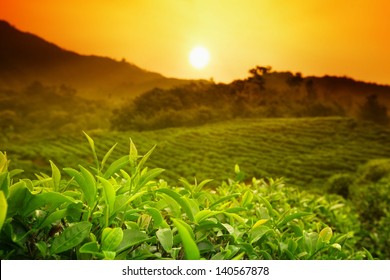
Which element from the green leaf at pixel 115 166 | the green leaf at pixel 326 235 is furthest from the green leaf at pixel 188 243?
the green leaf at pixel 326 235

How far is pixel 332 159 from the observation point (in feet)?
30.3

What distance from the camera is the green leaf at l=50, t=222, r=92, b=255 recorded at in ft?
2.64

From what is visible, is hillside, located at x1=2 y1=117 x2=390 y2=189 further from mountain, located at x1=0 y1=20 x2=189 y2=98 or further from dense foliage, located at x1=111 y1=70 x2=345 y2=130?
mountain, located at x1=0 y1=20 x2=189 y2=98

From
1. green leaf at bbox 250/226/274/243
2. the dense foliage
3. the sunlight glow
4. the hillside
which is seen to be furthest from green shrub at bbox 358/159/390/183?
green leaf at bbox 250/226/274/243

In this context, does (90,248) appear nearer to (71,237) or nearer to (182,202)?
(71,237)

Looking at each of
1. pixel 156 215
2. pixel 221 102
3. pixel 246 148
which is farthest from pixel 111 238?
pixel 246 148

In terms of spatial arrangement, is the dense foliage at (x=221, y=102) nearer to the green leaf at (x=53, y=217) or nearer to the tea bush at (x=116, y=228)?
the tea bush at (x=116, y=228)

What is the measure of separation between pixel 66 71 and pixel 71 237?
7838 millimetres

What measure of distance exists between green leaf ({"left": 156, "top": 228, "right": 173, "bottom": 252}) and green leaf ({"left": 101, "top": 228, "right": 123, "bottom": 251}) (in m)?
0.09

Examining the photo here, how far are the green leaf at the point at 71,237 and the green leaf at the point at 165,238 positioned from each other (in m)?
0.13

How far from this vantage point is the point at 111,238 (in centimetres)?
81

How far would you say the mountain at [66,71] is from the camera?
292 inches
